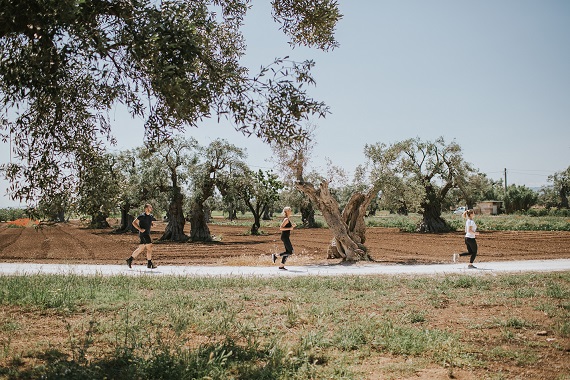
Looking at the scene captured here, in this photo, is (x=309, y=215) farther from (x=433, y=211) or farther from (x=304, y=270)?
(x=304, y=270)

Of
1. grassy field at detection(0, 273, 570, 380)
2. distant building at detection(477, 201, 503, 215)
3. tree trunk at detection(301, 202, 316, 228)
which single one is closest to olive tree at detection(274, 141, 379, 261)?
grassy field at detection(0, 273, 570, 380)

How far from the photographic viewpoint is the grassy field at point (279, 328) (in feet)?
18.5

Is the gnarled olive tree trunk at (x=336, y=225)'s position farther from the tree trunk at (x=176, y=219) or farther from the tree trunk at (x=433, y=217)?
the tree trunk at (x=433, y=217)

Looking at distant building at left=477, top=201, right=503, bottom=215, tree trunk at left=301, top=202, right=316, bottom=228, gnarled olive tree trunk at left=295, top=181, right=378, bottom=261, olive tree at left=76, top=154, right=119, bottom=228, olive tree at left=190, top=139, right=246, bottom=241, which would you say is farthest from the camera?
distant building at left=477, top=201, right=503, bottom=215

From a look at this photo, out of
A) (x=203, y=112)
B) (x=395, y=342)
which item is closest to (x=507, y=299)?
(x=395, y=342)

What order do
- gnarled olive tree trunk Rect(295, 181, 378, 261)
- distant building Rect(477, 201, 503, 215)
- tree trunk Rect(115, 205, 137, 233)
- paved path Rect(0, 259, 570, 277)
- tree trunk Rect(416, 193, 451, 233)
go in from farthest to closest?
distant building Rect(477, 201, 503, 215), tree trunk Rect(115, 205, 137, 233), tree trunk Rect(416, 193, 451, 233), gnarled olive tree trunk Rect(295, 181, 378, 261), paved path Rect(0, 259, 570, 277)

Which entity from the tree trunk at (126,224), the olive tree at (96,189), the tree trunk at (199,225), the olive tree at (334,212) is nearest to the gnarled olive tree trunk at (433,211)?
the tree trunk at (199,225)

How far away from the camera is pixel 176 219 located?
34500 mm

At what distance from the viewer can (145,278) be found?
12.2 meters

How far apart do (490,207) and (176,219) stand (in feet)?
213

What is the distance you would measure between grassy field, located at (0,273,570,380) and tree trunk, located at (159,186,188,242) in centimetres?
2219

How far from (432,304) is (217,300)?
4.34 metres

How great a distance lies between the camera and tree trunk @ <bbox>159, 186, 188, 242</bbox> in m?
34.0

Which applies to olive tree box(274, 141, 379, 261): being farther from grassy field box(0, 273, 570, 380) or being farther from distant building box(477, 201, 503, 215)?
distant building box(477, 201, 503, 215)
